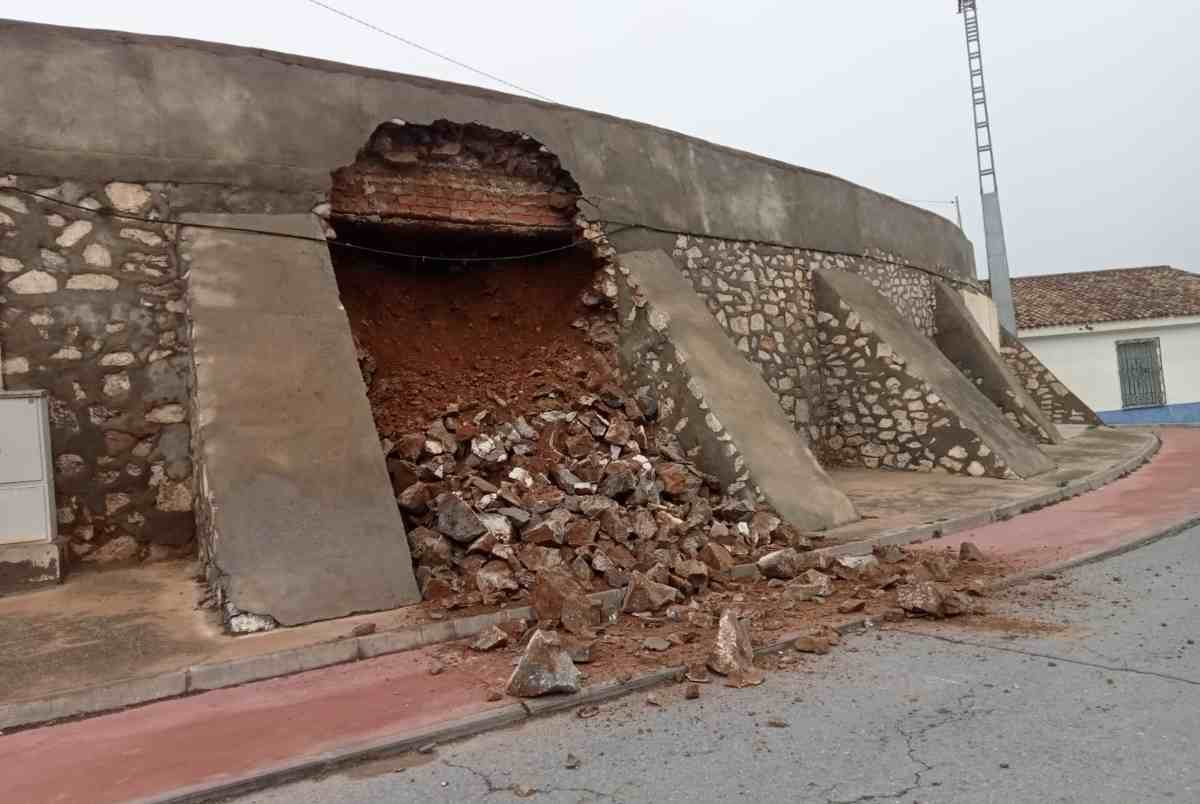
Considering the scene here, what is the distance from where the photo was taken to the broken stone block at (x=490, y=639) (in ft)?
13.5

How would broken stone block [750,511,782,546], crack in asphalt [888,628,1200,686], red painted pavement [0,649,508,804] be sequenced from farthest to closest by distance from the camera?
broken stone block [750,511,782,546], crack in asphalt [888,628,1200,686], red painted pavement [0,649,508,804]

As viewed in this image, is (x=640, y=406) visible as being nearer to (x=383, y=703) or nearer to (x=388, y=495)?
(x=388, y=495)

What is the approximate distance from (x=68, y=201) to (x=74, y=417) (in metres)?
1.50

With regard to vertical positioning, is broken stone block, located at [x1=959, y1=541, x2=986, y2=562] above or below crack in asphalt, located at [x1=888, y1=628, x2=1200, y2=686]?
above

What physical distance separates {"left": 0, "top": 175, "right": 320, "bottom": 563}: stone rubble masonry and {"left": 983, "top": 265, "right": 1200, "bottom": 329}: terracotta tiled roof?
24.1 meters

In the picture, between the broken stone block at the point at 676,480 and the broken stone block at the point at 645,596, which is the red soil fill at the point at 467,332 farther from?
the broken stone block at the point at 645,596

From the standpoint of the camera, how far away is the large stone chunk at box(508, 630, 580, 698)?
3.42 meters

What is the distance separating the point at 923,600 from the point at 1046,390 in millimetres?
14244

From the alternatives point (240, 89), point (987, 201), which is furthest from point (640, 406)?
point (987, 201)

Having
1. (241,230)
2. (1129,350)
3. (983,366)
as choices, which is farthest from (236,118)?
(1129,350)

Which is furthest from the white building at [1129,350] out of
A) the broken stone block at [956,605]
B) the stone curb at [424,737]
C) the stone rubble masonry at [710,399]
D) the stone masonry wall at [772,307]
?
the stone curb at [424,737]

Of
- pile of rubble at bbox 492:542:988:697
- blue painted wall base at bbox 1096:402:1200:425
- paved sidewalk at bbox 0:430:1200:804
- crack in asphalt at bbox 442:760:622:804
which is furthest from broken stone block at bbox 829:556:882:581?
blue painted wall base at bbox 1096:402:1200:425

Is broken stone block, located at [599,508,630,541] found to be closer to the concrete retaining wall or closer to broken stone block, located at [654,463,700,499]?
broken stone block, located at [654,463,700,499]

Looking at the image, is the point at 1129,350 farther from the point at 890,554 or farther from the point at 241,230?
the point at 241,230
